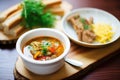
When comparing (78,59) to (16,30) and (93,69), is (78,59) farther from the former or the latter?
(16,30)

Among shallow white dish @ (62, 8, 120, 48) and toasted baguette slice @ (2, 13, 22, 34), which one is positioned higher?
shallow white dish @ (62, 8, 120, 48)

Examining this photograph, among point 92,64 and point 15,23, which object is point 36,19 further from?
point 92,64

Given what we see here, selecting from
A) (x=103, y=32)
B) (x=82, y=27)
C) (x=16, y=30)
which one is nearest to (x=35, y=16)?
(x=16, y=30)

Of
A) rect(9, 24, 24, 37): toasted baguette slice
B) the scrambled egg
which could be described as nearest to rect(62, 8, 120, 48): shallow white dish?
the scrambled egg

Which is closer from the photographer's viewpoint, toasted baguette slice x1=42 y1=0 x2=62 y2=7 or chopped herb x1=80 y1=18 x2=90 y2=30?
chopped herb x1=80 y1=18 x2=90 y2=30

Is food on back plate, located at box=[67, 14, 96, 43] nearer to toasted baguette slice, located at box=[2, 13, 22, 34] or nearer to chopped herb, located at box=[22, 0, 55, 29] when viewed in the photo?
chopped herb, located at box=[22, 0, 55, 29]

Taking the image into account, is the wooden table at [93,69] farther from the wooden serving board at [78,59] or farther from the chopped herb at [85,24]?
the chopped herb at [85,24]
